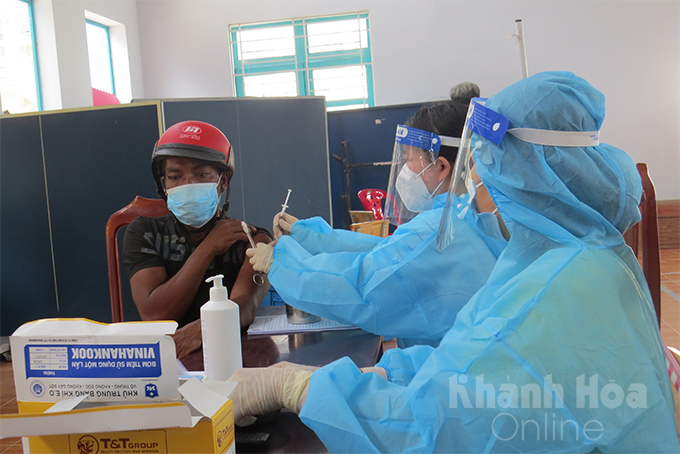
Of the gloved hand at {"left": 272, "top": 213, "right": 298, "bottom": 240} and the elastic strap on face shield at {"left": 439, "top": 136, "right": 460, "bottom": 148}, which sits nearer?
the elastic strap on face shield at {"left": 439, "top": 136, "right": 460, "bottom": 148}

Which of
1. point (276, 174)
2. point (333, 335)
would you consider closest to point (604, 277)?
point (333, 335)

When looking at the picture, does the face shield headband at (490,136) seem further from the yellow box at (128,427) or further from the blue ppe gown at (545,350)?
the yellow box at (128,427)

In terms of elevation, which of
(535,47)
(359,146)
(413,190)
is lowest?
(413,190)

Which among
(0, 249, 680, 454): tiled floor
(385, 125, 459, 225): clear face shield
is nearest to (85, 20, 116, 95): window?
(0, 249, 680, 454): tiled floor

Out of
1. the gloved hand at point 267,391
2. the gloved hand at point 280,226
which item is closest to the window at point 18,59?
the gloved hand at point 280,226

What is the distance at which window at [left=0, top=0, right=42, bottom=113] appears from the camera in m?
5.29

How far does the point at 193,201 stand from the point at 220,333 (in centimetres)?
84

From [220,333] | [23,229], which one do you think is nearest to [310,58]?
[23,229]

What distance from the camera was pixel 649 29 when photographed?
6441 mm

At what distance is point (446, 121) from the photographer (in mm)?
1579

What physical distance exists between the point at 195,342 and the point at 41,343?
25.7 inches

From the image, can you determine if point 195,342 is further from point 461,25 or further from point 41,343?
point 461,25

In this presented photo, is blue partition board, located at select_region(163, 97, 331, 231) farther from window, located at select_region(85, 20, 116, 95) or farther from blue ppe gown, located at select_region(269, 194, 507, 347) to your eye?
window, located at select_region(85, 20, 116, 95)

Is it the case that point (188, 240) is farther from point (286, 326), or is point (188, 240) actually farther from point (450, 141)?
point (450, 141)
